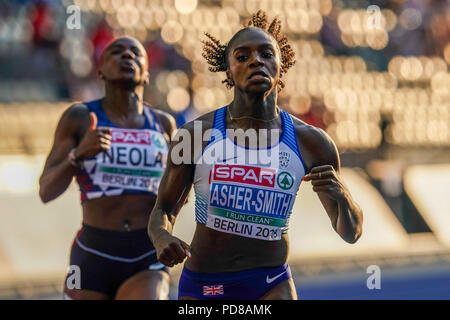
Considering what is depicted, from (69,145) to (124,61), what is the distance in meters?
0.70

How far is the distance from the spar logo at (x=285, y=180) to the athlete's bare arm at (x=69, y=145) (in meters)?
1.39

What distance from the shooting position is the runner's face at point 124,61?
580 cm

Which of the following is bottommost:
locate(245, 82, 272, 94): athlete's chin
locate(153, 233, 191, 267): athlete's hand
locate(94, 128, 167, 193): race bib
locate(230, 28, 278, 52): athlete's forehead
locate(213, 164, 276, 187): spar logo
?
locate(153, 233, 191, 267): athlete's hand

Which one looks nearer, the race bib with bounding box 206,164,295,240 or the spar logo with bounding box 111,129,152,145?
the race bib with bounding box 206,164,295,240

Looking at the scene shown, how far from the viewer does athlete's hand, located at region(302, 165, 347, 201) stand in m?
3.96

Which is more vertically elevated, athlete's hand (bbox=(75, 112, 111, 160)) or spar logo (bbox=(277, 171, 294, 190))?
athlete's hand (bbox=(75, 112, 111, 160))

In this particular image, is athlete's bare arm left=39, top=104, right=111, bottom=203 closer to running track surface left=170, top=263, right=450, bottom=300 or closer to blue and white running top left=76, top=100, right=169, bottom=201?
blue and white running top left=76, top=100, right=169, bottom=201

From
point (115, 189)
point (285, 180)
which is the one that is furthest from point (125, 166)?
point (285, 180)

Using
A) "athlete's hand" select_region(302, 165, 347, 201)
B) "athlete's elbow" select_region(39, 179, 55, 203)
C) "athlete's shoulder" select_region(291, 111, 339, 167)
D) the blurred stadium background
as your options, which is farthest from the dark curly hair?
the blurred stadium background

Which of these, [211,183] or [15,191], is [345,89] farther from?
[211,183]

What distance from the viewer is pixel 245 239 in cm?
424

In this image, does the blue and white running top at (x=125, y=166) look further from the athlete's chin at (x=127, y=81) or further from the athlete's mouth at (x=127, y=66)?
the athlete's mouth at (x=127, y=66)

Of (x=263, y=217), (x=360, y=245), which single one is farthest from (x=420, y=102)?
(x=263, y=217)

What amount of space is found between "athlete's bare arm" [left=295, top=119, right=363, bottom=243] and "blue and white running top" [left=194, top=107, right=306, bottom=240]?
0.36 feet
